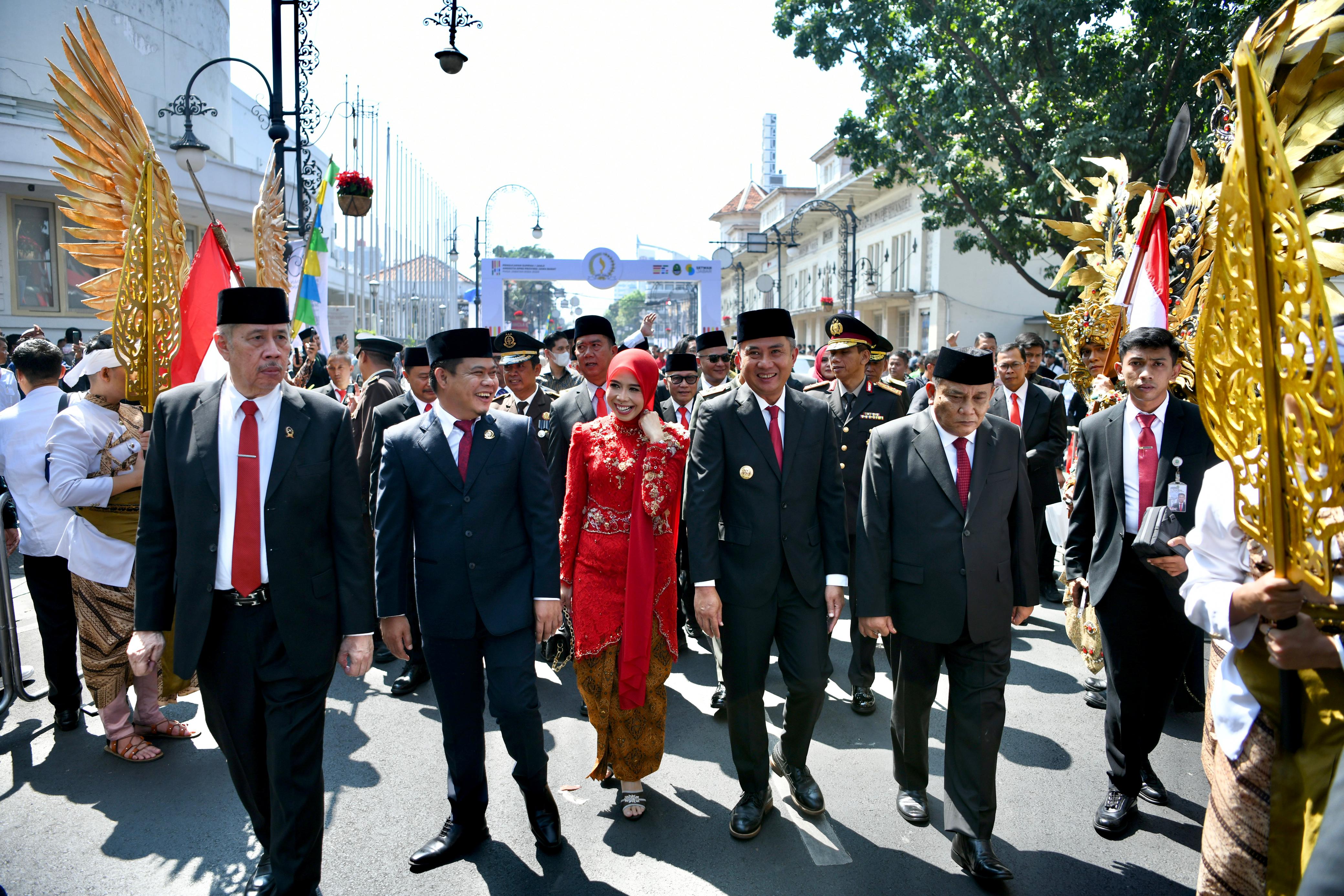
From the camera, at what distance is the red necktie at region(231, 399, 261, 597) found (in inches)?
116

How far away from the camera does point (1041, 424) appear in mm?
6734

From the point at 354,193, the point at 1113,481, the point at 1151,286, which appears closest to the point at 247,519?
the point at 1113,481

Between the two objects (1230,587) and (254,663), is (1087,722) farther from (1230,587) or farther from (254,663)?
(254,663)

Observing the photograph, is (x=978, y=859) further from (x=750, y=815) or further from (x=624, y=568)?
(x=624, y=568)

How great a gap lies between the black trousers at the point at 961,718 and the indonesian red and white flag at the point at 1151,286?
8.42 feet

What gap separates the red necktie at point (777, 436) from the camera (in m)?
3.85

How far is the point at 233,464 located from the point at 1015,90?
15.0 metres

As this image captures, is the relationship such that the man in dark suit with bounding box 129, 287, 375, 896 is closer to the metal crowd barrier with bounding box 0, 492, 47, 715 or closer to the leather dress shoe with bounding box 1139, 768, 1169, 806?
the metal crowd barrier with bounding box 0, 492, 47, 715

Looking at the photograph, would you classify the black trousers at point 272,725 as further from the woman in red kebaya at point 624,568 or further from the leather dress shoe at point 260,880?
the woman in red kebaya at point 624,568

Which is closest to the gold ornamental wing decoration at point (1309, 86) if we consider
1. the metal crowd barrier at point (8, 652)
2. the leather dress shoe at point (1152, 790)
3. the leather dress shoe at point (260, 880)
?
the leather dress shoe at point (1152, 790)

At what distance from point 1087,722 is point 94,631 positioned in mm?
5415

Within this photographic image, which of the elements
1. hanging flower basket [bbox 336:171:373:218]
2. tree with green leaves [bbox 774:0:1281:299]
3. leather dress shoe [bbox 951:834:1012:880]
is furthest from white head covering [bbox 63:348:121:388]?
tree with green leaves [bbox 774:0:1281:299]

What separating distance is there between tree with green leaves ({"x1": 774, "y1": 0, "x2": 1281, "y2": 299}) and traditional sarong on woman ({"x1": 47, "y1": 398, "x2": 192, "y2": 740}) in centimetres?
1188

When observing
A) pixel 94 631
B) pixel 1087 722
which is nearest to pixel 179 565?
pixel 94 631
